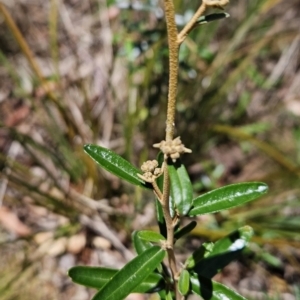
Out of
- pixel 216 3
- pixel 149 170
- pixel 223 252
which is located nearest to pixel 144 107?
pixel 223 252

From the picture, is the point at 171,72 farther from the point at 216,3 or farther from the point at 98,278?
the point at 98,278

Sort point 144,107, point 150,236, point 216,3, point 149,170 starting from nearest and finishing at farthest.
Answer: point 216,3 < point 149,170 < point 150,236 < point 144,107

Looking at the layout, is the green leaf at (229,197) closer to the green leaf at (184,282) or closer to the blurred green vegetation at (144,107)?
the green leaf at (184,282)

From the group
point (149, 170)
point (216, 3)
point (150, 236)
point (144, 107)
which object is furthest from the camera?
point (144, 107)

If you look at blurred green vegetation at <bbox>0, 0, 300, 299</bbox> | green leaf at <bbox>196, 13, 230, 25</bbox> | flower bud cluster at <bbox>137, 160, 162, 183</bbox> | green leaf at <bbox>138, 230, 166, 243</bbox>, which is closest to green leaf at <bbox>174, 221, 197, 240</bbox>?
green leaf at <bbox>138, 230, 166, 243</bbox>

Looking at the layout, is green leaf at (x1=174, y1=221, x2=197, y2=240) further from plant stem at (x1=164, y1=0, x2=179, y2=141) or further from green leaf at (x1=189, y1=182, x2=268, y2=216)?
plant stem at (x1=164, y1=0, x2=179, y2=141)

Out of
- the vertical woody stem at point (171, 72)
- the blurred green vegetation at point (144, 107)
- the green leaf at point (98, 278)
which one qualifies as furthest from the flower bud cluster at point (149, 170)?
the blurred green vegetation at point (144, 107)

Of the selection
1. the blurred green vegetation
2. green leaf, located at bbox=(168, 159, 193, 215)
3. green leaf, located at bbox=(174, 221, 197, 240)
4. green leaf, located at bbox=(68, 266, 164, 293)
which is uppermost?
the blurred green vegetation

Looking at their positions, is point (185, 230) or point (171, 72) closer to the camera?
point (171, 72)
